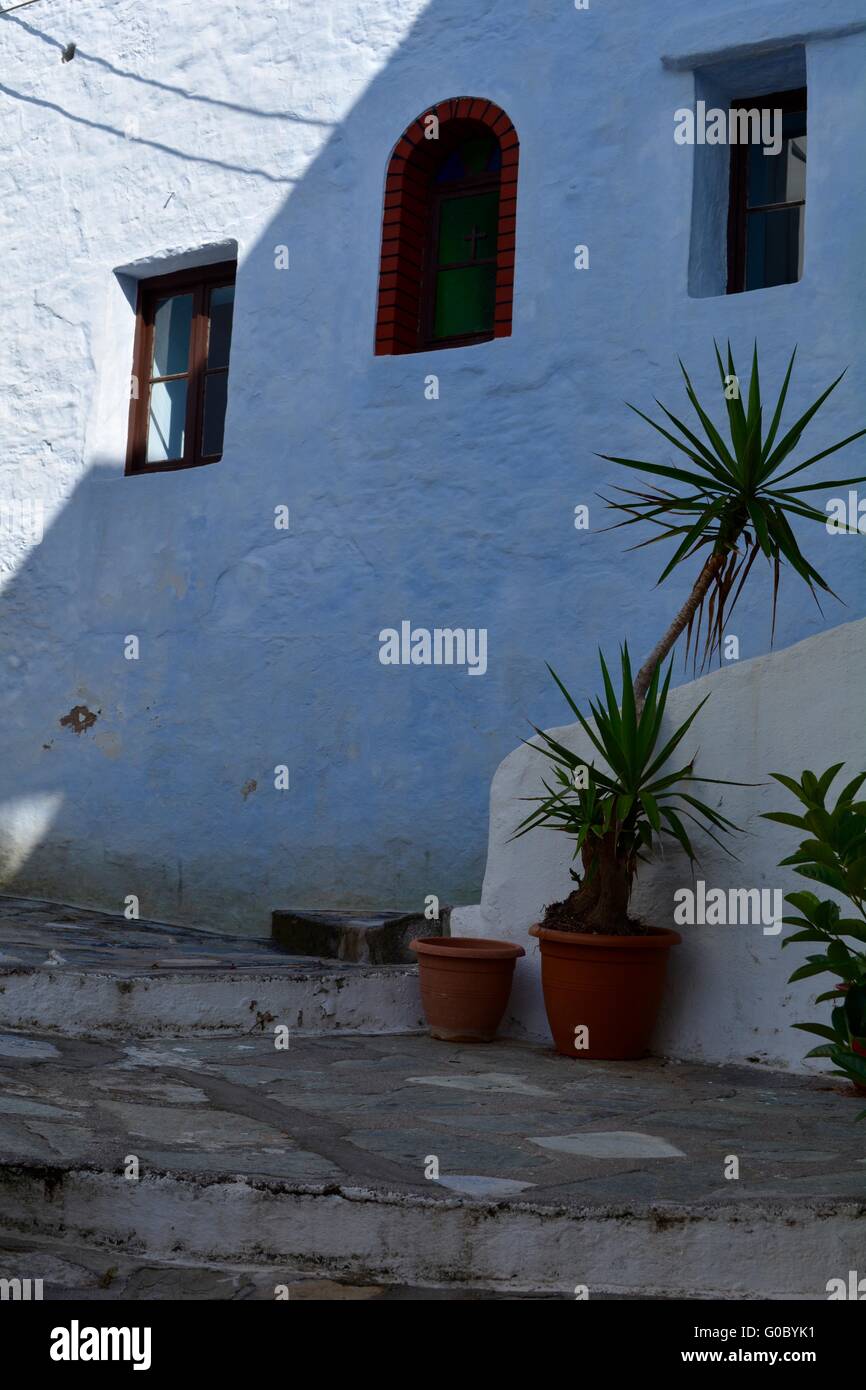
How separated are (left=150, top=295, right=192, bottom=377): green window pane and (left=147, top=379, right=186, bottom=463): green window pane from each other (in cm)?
9

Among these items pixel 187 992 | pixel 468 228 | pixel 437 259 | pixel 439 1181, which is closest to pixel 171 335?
pixel 437 259

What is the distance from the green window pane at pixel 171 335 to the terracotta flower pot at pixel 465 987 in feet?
13.5

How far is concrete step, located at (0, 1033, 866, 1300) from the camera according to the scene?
114 inches

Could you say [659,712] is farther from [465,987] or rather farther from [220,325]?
[220,325]

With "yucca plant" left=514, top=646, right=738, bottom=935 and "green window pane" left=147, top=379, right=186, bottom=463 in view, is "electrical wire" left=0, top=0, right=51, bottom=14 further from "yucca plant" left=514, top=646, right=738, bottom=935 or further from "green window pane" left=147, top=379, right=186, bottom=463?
"yucca plant" left=514, top=646, right=738, bottom=935

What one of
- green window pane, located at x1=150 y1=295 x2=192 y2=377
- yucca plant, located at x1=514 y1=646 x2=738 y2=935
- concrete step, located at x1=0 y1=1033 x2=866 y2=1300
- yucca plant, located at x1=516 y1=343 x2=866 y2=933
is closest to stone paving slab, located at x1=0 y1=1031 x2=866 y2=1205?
concrete step, located at x1=0 y1=1033 x2=866 y2=1300

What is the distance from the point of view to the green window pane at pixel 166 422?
7.84 metres

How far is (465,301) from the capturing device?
688cm

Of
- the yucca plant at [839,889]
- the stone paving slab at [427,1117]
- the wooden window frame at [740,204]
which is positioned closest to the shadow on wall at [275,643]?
the wooden window frame at [740,204]

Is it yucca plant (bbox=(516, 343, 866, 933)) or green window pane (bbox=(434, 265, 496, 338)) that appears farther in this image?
green window pane (bbox=(434, 265, 496, 338))
